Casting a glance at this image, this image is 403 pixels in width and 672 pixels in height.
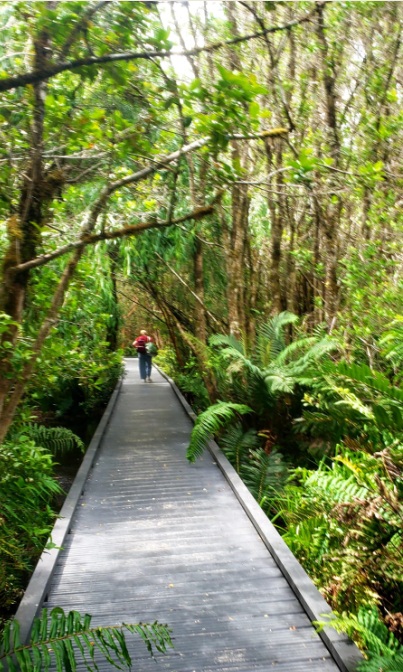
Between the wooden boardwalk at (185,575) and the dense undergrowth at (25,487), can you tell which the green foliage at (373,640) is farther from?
the dense undergrowth at (25,487)

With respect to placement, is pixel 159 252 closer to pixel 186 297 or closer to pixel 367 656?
pixel 186 297

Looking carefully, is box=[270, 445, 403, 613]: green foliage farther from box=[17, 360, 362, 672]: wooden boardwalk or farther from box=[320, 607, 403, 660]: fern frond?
box=[17, 360, 362, 672]: wooden boardwalk

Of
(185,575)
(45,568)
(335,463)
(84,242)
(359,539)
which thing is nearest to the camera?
(84,242)

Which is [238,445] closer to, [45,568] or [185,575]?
[185,575]

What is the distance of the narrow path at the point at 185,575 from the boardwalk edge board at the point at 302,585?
6 centimetres

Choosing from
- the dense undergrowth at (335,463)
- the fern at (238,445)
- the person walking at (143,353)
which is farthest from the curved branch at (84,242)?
the person walking at (143,353)

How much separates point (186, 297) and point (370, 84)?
27.2ft

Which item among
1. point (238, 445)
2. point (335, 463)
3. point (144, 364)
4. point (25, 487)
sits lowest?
point (144, 364)

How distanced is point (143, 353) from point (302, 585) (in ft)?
45.2

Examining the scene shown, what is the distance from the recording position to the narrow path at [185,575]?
11.3ft

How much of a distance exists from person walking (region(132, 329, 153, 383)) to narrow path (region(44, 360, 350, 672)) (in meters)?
8.70

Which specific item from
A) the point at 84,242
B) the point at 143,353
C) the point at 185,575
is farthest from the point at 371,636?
the point at 143,353

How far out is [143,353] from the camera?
17.6 metres

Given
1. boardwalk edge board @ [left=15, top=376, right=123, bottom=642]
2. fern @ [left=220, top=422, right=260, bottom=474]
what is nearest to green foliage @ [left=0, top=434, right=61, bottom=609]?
boardwalk edge board @ [left=15, top=376, right=123, bottom=642]
